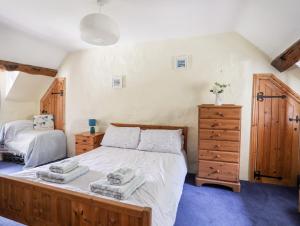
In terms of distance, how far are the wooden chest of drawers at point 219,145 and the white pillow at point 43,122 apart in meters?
3.41

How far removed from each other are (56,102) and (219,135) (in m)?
3.60

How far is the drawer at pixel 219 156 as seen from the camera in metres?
2.65

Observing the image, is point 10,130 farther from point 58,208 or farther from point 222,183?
point 222,183

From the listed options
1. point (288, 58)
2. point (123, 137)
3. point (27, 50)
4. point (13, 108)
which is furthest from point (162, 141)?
point (13, 108)

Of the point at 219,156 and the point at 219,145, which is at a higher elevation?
the point at 219,145

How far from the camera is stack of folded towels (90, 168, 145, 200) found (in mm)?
1442

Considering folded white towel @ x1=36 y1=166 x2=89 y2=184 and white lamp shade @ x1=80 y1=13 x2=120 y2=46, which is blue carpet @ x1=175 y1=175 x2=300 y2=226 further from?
white lamp shade @ x1=80 y1=13 x2=120 y2=46

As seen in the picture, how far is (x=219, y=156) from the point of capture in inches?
107

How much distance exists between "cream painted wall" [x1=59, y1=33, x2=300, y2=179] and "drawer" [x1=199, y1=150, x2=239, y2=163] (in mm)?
466

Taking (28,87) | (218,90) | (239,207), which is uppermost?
(28,87)

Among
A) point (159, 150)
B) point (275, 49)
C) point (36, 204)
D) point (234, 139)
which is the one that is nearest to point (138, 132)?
point (159, 150)

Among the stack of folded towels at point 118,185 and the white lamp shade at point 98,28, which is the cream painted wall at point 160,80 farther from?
the stack of folded towels at point 118,185

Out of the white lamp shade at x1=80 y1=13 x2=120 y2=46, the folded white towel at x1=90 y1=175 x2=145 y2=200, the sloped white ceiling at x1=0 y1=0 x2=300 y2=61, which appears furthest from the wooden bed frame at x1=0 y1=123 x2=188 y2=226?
the sloped white ceiling at x1=0 y1=0 x2=300 y2=61

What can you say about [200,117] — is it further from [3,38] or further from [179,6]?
[3,38]
